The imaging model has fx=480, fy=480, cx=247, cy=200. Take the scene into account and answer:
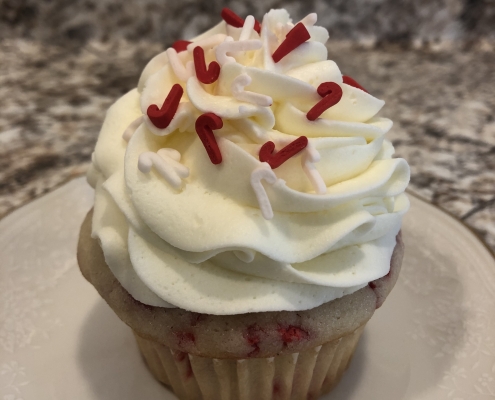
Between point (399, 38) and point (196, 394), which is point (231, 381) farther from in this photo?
point (399, 38)

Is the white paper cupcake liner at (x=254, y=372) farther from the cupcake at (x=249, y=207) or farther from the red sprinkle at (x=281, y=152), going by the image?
the red sprinkle at (x=281, y=152)

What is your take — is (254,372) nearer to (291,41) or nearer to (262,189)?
(262,189)

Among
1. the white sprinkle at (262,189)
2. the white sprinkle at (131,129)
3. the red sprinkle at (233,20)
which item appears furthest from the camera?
the red sprinkle at (233,20)

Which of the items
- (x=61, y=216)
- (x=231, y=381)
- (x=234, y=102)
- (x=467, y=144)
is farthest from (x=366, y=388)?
(x=467, y=144)

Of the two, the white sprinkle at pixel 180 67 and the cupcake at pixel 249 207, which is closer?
the cupcake at pixel 249 207

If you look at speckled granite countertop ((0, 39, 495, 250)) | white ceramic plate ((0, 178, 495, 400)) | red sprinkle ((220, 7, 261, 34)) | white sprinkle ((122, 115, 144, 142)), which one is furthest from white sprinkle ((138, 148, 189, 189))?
speckled granite countertop ((0, 39, 495, 250))

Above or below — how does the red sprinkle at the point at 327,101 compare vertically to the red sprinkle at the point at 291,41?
below

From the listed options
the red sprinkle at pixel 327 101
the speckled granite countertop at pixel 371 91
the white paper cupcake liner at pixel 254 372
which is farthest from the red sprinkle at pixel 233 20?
the speckled granite countertop at pixel 371 91

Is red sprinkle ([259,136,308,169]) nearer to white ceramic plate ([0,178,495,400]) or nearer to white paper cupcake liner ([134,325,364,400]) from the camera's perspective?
white paper cupcake liner ([134,325,364,400])
